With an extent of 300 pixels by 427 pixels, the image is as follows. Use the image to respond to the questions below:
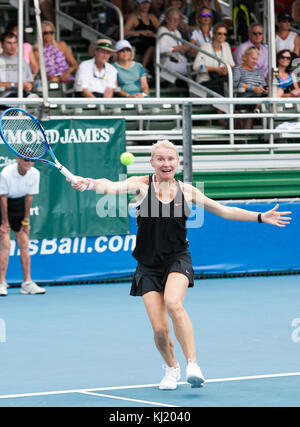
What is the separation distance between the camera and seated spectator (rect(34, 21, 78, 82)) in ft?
51.4

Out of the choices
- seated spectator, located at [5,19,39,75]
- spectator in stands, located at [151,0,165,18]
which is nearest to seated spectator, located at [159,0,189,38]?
spectator in stands, located at [151,0,165,18]

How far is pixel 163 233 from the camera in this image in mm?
7547

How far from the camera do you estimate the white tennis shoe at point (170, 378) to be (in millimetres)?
7281

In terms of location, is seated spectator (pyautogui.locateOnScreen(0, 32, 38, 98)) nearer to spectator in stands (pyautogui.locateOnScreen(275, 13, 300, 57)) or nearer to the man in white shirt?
the man in white shirt

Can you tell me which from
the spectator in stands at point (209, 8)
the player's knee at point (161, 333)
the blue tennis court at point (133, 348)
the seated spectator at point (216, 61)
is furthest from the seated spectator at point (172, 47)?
the player's knee at point (161, 333)

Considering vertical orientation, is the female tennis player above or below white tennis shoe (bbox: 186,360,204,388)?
above

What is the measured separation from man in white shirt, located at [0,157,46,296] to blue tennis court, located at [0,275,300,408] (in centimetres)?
33

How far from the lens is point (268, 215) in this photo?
745cm

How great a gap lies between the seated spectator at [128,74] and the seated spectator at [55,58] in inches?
30.4

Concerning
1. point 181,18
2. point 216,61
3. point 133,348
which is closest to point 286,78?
point 216,61

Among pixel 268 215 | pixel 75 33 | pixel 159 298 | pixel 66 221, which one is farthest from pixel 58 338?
pixel 75 33

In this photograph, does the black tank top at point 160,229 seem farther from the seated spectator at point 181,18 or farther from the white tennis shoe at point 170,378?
the seated spectator at point 181,18

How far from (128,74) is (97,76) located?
71cm

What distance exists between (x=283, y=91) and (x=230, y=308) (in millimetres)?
6621
